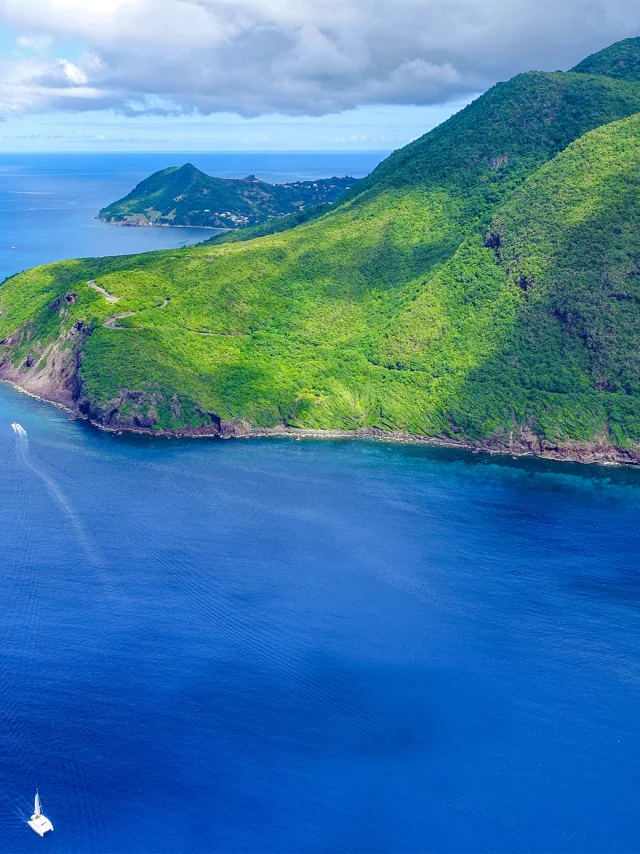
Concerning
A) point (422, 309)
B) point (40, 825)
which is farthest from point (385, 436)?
point (40, 825)

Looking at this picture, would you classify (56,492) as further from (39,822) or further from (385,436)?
(39,822)

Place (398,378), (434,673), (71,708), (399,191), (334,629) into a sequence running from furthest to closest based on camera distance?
(399,191) < (398,378) < (334,629) < (434,673) < (71,708)

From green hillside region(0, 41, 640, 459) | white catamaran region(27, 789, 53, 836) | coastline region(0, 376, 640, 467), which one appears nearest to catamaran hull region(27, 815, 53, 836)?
white catamaran region(27, 789, 53, 836)

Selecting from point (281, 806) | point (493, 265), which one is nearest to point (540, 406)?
point (493, 265)

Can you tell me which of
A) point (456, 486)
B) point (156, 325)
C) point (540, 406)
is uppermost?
point (156, 325)

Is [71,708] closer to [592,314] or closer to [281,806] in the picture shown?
[281,806]

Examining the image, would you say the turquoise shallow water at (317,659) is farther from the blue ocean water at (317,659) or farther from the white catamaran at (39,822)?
the white catamaran at (39,822)

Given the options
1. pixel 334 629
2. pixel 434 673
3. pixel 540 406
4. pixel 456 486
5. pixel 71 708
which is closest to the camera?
pixel 71 708

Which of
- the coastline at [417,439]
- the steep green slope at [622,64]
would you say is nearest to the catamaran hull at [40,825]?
the coastline at [417,439]
